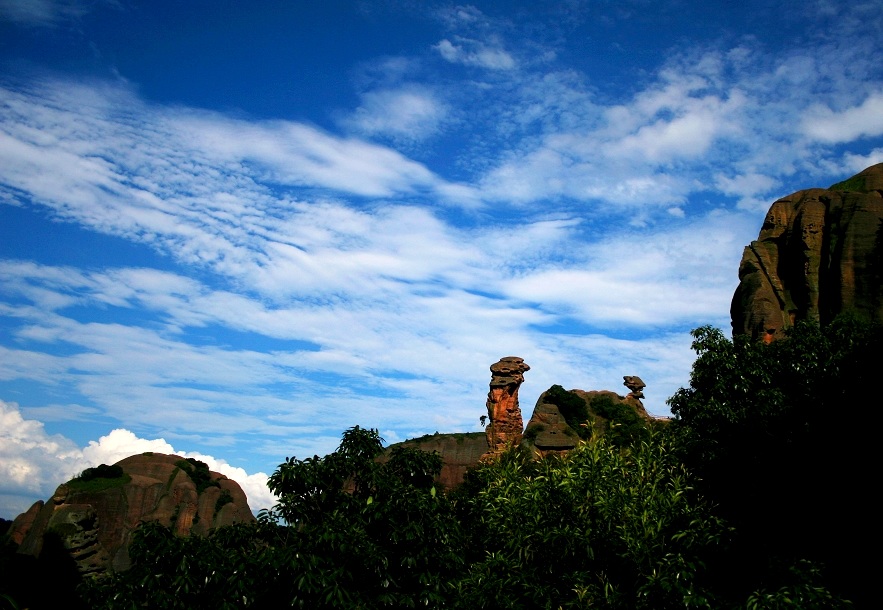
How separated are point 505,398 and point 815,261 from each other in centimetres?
4263

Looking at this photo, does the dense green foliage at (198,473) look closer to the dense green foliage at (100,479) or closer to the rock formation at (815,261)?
the dense green foliage at (100,479)

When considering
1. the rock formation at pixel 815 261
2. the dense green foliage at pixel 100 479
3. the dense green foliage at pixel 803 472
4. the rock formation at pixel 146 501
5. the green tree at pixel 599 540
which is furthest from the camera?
the dense green foliage at pixel 100 479

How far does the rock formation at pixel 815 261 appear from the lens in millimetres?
59562

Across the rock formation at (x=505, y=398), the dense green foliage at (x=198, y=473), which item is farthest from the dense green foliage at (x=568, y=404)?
the dense green foliage at (x=198, y=473)

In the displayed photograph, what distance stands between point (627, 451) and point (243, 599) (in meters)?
11.6

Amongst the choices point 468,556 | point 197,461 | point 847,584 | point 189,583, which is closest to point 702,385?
point 847,584

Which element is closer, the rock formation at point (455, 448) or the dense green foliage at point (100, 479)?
the dense green foliage at point (100, 479)

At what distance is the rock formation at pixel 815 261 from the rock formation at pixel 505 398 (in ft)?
102

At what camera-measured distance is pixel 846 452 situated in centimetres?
2112

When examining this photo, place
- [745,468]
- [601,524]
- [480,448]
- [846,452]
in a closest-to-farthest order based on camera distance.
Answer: [601,524] < [846,452] < [745,468] < [480,448]

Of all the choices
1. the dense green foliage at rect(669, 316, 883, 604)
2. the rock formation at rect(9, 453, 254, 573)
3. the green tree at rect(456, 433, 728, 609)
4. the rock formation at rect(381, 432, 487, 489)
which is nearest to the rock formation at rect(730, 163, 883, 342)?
the dense green foliage at rect(669, 316, 883, 604)

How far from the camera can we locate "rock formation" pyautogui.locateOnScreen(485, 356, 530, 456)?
Answer: 9056 cm

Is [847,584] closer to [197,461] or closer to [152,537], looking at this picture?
[152,537]

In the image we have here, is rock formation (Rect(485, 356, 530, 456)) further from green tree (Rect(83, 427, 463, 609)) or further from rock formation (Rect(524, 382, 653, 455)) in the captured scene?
green tree (Rect(83, 427, 463, 609))
